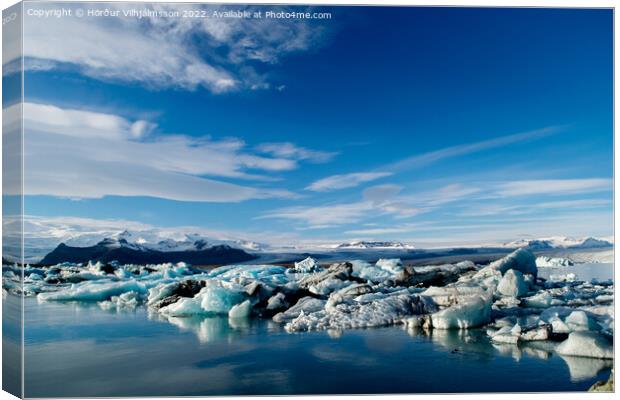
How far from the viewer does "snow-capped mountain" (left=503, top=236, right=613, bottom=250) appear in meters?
5.70

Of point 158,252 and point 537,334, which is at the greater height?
point 158,252

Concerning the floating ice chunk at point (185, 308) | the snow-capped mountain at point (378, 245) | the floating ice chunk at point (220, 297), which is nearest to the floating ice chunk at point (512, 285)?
the snow-capped mountain at point (378, 245)

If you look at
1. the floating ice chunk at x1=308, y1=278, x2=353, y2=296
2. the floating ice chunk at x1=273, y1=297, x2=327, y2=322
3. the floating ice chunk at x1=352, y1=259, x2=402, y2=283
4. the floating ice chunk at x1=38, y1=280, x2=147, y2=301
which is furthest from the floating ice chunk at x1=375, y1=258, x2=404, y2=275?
the floating ice chunk at x1=38, y1=280, x2=147, y2=301

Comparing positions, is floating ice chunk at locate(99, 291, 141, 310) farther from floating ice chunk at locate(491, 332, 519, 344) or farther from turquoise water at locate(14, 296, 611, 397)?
floating ice chunk at locate(491, 332, 519, 344)

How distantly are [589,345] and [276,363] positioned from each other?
3088mm

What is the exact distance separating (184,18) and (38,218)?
94.9 inches

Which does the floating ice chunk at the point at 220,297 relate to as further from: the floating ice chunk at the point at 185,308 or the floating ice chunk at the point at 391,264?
the floating ice chunk at the point at 391,264

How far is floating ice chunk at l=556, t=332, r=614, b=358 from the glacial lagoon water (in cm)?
8

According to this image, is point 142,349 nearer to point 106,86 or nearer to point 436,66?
point 106,86

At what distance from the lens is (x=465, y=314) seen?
237 inches

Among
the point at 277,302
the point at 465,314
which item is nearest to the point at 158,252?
the point at 277,302

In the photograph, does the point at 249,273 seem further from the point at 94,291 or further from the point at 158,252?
the point at 94,291

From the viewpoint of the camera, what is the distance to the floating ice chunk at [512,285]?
21.0 feet

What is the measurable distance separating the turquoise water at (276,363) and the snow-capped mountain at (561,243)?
43.4 inches
